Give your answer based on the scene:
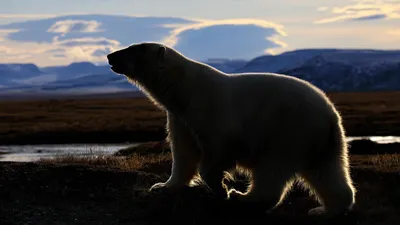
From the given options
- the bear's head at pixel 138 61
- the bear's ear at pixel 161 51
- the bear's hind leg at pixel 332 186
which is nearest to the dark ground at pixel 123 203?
the bear's hind leg at pixel 332 186

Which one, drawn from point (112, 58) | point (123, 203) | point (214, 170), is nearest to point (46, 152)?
point (123, 203)

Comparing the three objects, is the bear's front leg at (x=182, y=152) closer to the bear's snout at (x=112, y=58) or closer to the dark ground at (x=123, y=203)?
the dark ground at (x=123, y=203)

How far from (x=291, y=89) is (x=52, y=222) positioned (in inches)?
147

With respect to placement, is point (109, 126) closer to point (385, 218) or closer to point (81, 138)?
point (81, 138)

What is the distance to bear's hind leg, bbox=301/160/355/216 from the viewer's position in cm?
906

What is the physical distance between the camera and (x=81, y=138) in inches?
1861

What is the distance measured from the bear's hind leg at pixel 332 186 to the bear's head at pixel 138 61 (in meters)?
2.54

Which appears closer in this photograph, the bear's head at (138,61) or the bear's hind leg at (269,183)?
the bear's hind leg at (269,183)

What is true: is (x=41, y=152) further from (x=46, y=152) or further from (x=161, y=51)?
(x=161, y=51)

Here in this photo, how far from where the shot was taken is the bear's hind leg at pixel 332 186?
906 centimetres

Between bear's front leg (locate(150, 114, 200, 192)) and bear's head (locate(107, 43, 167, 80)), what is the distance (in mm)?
730

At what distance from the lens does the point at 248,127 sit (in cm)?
891

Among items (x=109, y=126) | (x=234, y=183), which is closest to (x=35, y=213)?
(x=234, y=183)

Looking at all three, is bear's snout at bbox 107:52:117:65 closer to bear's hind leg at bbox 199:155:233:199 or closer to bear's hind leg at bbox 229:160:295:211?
bear's hind leg at bbox 199:155:233:199
